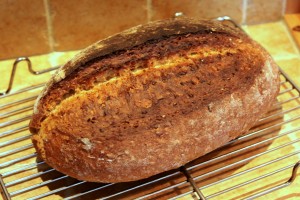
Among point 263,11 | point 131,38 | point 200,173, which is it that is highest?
point 131,38

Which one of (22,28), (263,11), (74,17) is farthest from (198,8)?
(22,28)

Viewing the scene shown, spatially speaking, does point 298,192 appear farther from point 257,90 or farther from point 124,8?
point 124,8

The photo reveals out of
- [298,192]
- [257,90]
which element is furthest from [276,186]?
[257,90]

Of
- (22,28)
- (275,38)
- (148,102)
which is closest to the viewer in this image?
(148,102)

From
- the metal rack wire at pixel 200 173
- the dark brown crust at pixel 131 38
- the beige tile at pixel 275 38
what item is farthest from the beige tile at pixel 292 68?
the dark brown crust at pixel 131 38

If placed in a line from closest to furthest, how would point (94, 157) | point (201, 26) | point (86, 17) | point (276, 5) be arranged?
point (94, 157) → point (201, 26) → point (86, 17) → point (276, 5)

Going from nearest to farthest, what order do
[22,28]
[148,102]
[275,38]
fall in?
[148,102]
[22,28]
[275,38]

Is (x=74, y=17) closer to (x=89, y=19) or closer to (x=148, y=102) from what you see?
(x=89, y=19)

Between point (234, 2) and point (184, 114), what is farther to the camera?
point (234, 2)
